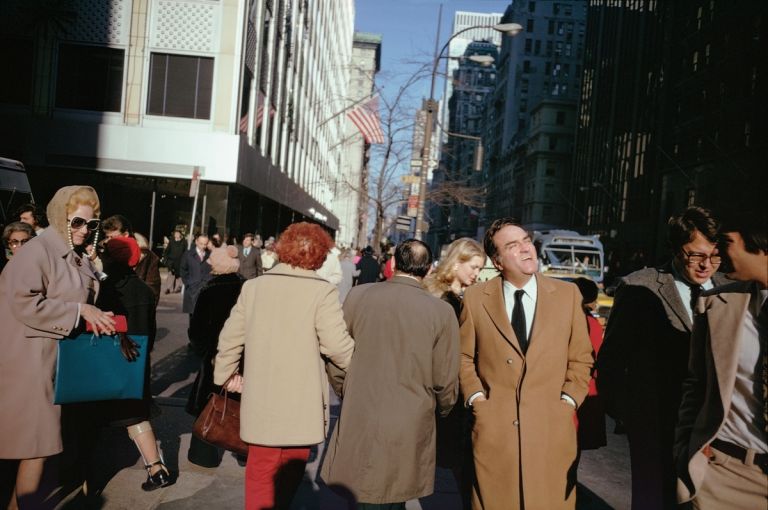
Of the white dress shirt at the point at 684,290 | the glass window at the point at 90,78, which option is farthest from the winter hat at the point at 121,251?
the glass window at the point at 90,78

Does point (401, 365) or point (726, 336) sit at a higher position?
point (726, 336)

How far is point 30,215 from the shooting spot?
654 cm

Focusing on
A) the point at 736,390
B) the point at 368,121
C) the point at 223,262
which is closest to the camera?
the point at 736,390

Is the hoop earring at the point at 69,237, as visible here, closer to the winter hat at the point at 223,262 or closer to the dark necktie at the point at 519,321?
the winter hat at the point at 223,262

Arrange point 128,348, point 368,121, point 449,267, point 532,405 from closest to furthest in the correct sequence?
point 532,405, point 128,348, point 449,267, point 368,121

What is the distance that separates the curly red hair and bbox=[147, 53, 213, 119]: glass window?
18545mm

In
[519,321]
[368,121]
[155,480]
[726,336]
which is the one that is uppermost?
[368,121]

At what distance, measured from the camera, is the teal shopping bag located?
139 inches

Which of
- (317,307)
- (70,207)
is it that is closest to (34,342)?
(70,207)

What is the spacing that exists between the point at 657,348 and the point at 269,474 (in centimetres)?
249

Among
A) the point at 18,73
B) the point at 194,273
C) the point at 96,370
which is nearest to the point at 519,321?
the point at 96,370

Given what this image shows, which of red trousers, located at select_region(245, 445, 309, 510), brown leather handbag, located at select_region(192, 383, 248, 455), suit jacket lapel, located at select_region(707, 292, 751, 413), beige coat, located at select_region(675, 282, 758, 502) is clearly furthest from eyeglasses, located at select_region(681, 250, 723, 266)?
brown leather handbag, located at select_region(192, 383, 248, 455)

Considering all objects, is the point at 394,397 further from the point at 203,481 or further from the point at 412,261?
the point at 203,481

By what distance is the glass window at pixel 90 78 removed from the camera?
20375 millimetres
